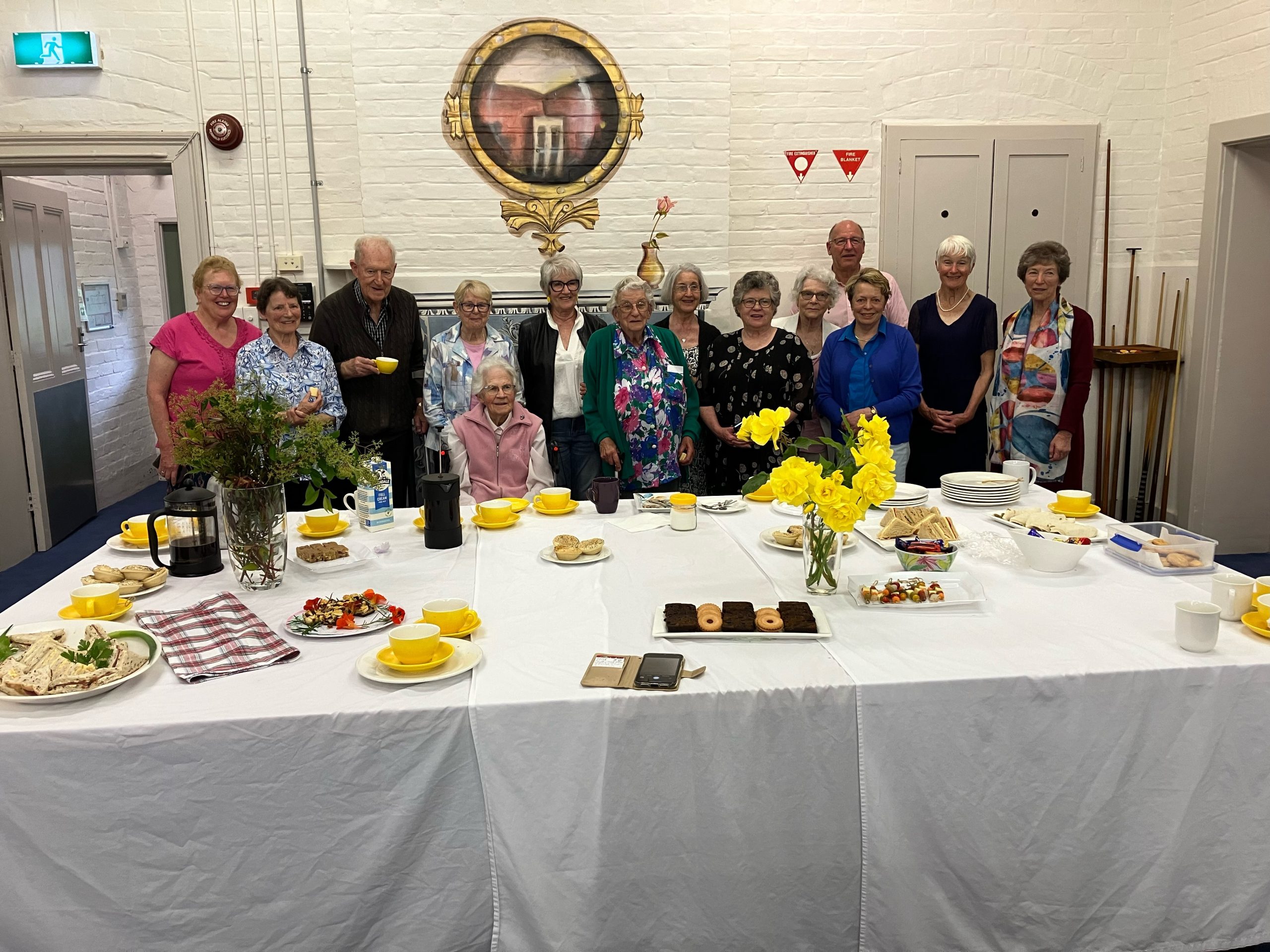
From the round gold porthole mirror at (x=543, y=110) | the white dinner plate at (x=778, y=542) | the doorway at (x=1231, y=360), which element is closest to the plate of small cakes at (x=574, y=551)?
the white dinner plate at (x=778, y=542)

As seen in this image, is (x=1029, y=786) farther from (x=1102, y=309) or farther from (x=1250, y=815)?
(x=1102, y=309)

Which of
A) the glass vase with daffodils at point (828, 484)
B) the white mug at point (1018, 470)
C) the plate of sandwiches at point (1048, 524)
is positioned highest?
the glass vase with daffodils at point (828, 484)

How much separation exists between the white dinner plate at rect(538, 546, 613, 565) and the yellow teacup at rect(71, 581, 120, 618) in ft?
3.22

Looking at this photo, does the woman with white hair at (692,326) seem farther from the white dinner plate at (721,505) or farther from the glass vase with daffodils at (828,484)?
the glass vase with daffodils at (828,484)

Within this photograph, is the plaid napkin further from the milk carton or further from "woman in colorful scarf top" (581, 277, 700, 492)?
"woman in colorful scarf top" (581, 277, 700, 492)

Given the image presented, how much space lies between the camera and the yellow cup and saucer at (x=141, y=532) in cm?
259

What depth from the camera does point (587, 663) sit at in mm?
1875

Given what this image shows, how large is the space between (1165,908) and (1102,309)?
4.63 metres

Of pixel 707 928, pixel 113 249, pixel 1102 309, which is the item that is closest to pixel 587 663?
pixel 707 928

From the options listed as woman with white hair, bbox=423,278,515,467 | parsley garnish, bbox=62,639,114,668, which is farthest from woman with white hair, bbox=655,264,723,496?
parsley garnish, bbox=62,639,114,668

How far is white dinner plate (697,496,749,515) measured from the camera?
303 centimetres

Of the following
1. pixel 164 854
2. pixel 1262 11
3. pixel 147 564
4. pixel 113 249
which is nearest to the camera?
pixel 164 854

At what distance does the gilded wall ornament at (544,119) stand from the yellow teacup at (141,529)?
2.93 meters

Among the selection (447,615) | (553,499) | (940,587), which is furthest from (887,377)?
(447,615)
